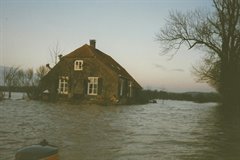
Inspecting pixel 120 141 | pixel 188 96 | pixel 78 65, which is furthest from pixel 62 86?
pixel 188 96

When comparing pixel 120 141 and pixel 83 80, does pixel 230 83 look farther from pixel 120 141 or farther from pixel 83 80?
pixel 120 141

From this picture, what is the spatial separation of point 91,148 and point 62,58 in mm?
36269

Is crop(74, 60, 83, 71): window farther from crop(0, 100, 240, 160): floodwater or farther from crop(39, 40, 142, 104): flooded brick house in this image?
crop(0, 100, 240, 160): floodwater

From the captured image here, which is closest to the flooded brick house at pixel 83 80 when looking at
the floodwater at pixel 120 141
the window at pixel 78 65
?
the window at pixel 78 65

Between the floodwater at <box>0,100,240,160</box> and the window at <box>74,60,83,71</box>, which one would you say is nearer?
the floodwater at <box>0,100,240,160</box>

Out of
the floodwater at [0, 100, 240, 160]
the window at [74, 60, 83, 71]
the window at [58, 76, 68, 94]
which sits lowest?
the floodwater at [0, 100, 240, 160]

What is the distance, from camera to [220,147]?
1395 centimetres

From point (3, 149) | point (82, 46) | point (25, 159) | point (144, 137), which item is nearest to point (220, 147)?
point (144, 137)

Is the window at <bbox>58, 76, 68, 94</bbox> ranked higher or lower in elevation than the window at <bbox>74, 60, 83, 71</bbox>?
lower

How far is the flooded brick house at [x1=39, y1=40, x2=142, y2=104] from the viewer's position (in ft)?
149

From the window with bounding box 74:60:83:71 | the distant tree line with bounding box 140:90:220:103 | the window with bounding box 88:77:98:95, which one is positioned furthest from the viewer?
the distant tree line with bounding box 140:90:220:103

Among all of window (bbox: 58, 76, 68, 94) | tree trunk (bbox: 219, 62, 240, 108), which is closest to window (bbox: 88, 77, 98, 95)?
window (bbox: 58, 76, 68, 94)

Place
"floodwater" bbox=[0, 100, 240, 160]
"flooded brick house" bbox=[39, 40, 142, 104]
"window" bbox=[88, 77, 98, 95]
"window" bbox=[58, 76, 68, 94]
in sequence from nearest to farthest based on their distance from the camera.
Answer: "floodwater" bbox=[0, 100, 240, 160], "flooded brick house" bbox=[39, 40, 142, 104], "window" bbox=[88, 77, 98, 95], "window" bbox=[58, 76, 68, 94]

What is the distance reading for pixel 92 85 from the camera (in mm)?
46094
